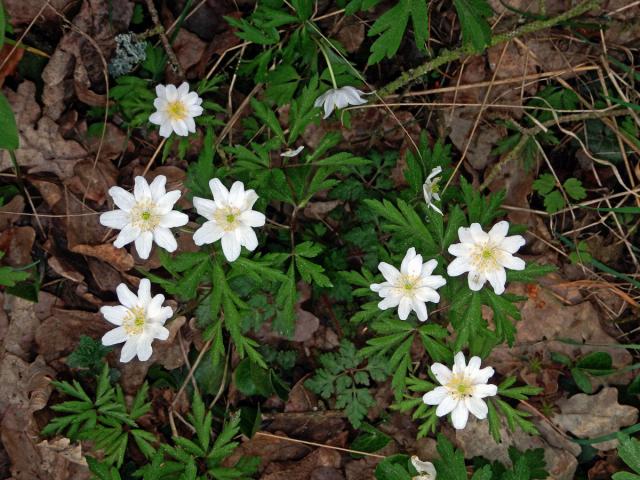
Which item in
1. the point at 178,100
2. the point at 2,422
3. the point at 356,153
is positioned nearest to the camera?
the point at 178,100

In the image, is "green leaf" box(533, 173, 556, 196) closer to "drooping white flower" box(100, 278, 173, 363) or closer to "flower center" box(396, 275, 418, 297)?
"flower center" box(396, 275, 418, 297)

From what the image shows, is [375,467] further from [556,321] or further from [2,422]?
[2,422]

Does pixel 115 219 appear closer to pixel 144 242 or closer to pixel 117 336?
pixel 144 242

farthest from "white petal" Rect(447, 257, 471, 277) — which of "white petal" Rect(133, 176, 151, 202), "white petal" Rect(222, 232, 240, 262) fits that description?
"white petal" Rect(133, 176, 151, 202)

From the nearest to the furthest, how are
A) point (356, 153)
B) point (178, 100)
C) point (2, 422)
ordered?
point (178, 100), point (2, 422), point (356, 153)

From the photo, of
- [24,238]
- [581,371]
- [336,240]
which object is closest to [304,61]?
[336,240]

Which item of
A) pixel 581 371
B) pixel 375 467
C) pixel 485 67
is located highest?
pixel 485 67

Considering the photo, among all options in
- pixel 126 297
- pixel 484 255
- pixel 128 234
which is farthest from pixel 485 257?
pixel 126 297
